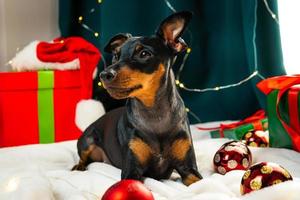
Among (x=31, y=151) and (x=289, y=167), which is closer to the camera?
(x=289, y=167)

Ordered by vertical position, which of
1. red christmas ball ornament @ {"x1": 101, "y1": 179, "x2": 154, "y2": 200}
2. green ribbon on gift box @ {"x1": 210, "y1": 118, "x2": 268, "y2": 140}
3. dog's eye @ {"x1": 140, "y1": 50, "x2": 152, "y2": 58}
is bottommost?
green ribbon on gift box @ {"x1": 210, "y1": 118, "x2": 268, "y2": 140}

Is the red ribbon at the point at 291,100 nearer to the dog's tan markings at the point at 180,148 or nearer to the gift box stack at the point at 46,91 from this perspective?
the dog's tan markings at the point at 180,148

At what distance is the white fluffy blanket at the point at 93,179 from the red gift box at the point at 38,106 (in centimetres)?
32

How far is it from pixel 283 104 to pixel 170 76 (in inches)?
20.4

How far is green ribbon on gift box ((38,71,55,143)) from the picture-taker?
2.27 m

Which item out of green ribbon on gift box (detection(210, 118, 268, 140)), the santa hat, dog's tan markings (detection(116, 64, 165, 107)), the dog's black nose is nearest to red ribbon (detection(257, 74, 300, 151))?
green ribbon on gift box (detection(210, 118, 268, 140))

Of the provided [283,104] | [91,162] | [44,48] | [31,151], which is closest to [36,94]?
[44,48]

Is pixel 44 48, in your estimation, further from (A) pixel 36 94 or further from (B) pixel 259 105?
(B) pixel 259 105

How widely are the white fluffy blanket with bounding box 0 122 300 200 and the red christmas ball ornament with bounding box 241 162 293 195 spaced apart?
1.9 inches

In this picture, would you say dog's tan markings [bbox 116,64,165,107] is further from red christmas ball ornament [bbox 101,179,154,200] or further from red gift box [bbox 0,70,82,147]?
red gift box [bbox 0,70,82,147]

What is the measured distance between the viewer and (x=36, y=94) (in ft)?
7.48

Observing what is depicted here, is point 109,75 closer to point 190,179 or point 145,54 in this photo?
point 145,54

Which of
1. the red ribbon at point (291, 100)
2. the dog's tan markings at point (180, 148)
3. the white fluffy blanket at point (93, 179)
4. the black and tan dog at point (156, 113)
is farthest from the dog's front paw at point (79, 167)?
the red ribbon at point (291, 100)

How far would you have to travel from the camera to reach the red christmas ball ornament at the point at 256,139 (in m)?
1.77
